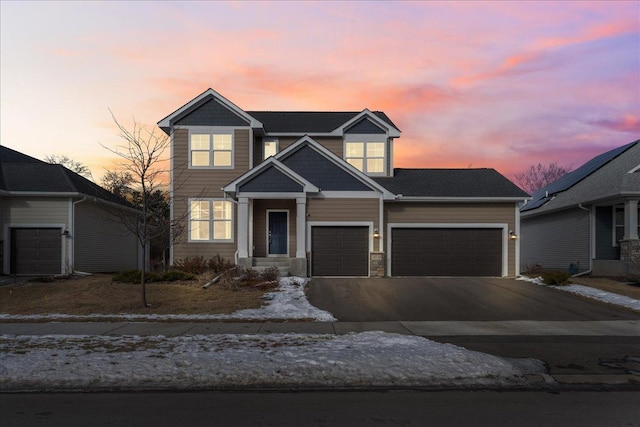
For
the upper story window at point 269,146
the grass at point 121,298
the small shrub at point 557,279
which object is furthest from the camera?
the upper story window at point 269,146


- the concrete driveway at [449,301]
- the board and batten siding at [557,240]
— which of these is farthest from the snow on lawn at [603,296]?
the board and batten siding at [557,240]

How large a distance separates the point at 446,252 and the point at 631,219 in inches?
294

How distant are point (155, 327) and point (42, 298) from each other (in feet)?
19.5

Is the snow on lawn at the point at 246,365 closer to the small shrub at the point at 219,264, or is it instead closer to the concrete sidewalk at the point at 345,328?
the concrete sidewalk at the point at 345,328

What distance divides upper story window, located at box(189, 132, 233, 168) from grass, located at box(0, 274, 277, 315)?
6686 mm

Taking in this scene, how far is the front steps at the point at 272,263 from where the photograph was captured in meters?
19.2

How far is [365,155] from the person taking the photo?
23.4m

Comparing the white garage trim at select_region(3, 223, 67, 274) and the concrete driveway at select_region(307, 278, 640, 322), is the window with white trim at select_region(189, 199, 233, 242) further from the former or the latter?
the white garage trim at select_region(3, 223, 67, 274)

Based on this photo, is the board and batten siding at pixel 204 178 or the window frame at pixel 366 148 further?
the window frame at pixel 366 148

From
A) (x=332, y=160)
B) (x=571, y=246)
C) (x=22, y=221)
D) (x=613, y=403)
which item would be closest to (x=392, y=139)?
(x=332, y=160)

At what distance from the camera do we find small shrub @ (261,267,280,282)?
17.2 m

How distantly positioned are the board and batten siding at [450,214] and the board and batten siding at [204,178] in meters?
6.88

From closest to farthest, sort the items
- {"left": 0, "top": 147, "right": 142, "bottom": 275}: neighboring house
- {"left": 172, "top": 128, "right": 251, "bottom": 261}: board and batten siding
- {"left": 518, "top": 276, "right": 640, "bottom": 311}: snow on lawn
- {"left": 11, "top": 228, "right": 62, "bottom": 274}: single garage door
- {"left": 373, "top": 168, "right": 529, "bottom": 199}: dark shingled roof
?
{"left": 518, "top": 276, "right": 640, "bottom": 311}: snow on lawn
{"left": 0, "top": 147, "right": 142, "bottom": 275}: neighboring house
{"left": 11, "top": 228, "right": 62, "bottom": 274}: single garage door
{"left": 373, "top": 168, "right": 529, "bottom": 199}: dark shingled roof
{"left": 172, "top": 128, "right": 251, "bottom": 261}: board and batten siding

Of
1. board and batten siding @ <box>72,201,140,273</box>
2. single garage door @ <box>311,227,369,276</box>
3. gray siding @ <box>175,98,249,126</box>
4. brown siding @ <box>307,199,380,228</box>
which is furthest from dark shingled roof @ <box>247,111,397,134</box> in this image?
board and batten siding @ <box>72,201,140,273</box>
